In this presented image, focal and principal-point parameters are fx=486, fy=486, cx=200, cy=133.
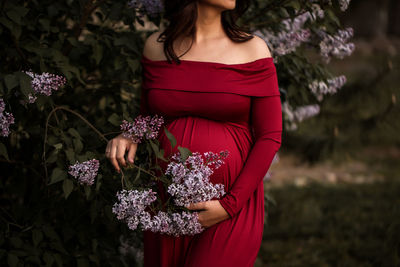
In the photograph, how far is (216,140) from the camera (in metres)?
1.83

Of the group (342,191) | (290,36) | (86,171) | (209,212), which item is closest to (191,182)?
(209,212)

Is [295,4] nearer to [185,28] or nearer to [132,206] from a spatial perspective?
[185,28]

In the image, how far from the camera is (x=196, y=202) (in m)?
1.63

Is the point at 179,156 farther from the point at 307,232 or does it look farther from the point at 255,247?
the point at 307,232

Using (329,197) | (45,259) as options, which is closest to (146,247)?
(45,259)

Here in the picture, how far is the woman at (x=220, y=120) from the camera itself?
5.88ft

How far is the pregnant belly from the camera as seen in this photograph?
1.82 m

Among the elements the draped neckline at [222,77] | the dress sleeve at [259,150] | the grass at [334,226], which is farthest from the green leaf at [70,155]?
the grass at [334,226]

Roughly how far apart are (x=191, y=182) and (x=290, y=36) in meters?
1.23

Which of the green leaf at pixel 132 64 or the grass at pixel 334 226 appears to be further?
the grass at pixel 334 226

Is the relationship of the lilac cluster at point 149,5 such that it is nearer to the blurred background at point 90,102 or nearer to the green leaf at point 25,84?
the blurred background at point 90,102

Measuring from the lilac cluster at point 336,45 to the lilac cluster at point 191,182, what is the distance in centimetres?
120

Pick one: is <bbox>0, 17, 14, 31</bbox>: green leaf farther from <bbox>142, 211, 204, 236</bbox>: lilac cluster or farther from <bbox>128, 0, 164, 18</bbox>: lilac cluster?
<bbox>142, 211, 204, 236</bbox>: lilac cluster

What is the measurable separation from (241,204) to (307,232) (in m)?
3.09
